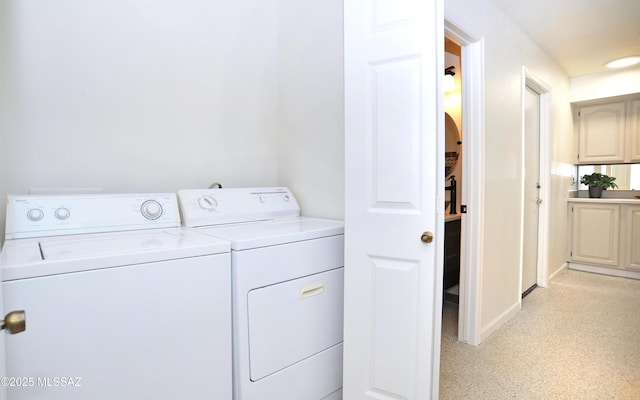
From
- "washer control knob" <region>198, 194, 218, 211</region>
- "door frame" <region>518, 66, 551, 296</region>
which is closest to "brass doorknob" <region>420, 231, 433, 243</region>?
"washer control knob" <region>198, 194, 218, 211</region>

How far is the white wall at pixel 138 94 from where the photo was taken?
1.54 meters

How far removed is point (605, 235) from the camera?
13.6 ft

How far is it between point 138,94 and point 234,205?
0.74m

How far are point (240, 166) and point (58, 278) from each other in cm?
133

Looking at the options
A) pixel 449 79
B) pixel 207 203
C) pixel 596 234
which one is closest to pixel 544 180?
pixel 596 234

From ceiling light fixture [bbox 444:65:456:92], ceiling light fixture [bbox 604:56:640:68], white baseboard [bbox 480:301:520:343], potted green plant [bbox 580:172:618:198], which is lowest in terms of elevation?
white baseboard [bbox 480:301:520:343]

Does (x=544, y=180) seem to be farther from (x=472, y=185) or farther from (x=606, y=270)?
(x=472, y=185)

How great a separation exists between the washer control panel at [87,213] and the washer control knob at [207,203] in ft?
0.39

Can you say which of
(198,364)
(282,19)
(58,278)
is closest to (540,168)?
(282,19)

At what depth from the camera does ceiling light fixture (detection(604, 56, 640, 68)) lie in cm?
362

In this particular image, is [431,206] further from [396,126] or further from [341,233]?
[341,233]

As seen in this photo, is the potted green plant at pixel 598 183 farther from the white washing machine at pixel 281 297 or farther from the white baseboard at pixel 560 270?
the white washing machine at pixel 281 297

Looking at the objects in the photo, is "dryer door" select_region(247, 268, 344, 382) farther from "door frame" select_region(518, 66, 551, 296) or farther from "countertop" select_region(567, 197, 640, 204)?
"countertop" select_region(567, 197, 640, 204)

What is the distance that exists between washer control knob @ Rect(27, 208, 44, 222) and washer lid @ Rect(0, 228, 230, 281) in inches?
3.7
